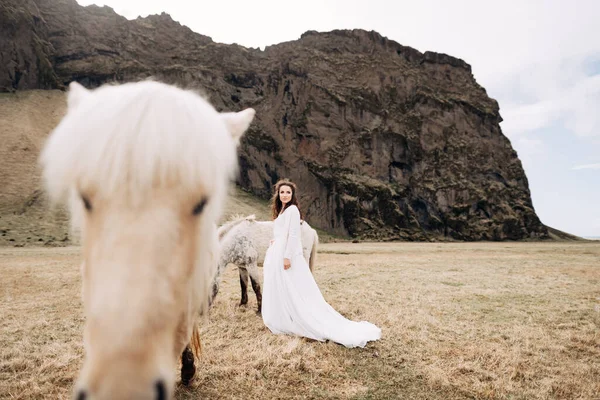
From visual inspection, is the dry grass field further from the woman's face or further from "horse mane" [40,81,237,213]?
"horse mane" [40,81,237,213]

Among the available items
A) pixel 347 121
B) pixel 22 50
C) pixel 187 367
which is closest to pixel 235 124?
pixel 187 367

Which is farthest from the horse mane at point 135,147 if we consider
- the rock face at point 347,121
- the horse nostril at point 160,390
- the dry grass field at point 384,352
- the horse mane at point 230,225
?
the rock face at point 347,121

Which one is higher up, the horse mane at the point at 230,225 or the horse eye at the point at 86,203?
the horse eye at the point at 86,203

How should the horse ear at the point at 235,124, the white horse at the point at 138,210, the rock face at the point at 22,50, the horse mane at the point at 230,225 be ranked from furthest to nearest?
the rock face at the point at 22,50 < the horse mane at the point at 230,225 < the horse ear at the point at 235,124 < the white horse at the point at 138,210

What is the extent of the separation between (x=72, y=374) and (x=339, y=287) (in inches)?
270

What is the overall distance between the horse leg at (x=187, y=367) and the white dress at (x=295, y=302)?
2.00 m

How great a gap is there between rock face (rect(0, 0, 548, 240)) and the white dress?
5715cm

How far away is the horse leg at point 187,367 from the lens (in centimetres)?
325

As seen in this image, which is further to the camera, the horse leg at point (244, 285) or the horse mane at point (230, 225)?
the horse leg at point (244, 285)

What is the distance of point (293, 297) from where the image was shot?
5293mm

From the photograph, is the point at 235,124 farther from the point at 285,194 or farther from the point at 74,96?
the point at 285,194

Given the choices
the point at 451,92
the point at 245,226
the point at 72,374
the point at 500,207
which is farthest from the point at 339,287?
the point at 451,92

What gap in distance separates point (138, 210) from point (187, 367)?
2858 mm

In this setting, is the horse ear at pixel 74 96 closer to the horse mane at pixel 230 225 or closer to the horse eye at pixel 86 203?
the horse eye at pixel 86 203
